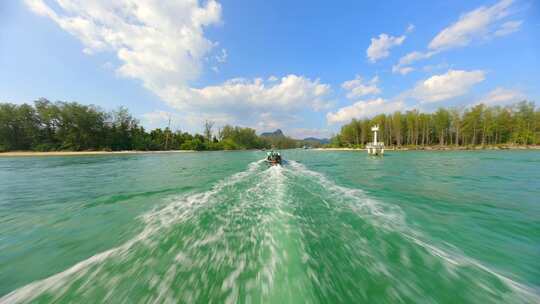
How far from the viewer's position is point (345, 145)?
85562mm

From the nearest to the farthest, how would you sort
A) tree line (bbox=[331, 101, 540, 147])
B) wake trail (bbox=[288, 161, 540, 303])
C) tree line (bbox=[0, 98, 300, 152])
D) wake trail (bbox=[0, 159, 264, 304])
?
wake trail (bbox=[0, 159, 264, 304])
wake trail (bbox=[288, 161, 540, 303])
tree line (bbox=[0, 98, 300, 152])
tree line (bbox=[331, 101, 540, 147])

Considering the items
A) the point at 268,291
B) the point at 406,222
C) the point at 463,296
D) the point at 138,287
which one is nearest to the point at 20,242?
the point at 138,287

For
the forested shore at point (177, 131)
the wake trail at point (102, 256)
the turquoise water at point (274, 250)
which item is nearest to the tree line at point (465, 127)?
the forested shore at point (177, 131)

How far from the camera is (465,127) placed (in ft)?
186

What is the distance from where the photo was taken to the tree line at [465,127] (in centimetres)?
5333

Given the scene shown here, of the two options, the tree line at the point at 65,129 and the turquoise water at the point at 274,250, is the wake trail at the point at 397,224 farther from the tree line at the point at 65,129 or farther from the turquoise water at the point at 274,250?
the tree line at the point at 65,129

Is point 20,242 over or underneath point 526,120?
underneath

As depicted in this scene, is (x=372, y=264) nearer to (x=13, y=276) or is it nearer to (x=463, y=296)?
(x=463, y=296)

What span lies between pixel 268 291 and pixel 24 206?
9623mm

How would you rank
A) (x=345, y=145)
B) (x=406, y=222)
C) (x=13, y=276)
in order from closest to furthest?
(x=13, y=276), (x=406, y=222), (x=345, y=145)

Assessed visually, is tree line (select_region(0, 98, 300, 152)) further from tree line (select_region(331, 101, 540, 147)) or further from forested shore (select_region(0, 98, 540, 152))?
tree line (select_region(331, 101, 540, 147))

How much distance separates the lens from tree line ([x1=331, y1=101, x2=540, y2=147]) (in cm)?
5333

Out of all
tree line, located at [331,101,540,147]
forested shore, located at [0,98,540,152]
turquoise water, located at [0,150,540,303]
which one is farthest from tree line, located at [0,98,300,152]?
tree line, located at [331,101,540,147]

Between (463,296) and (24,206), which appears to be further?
(24,206)
